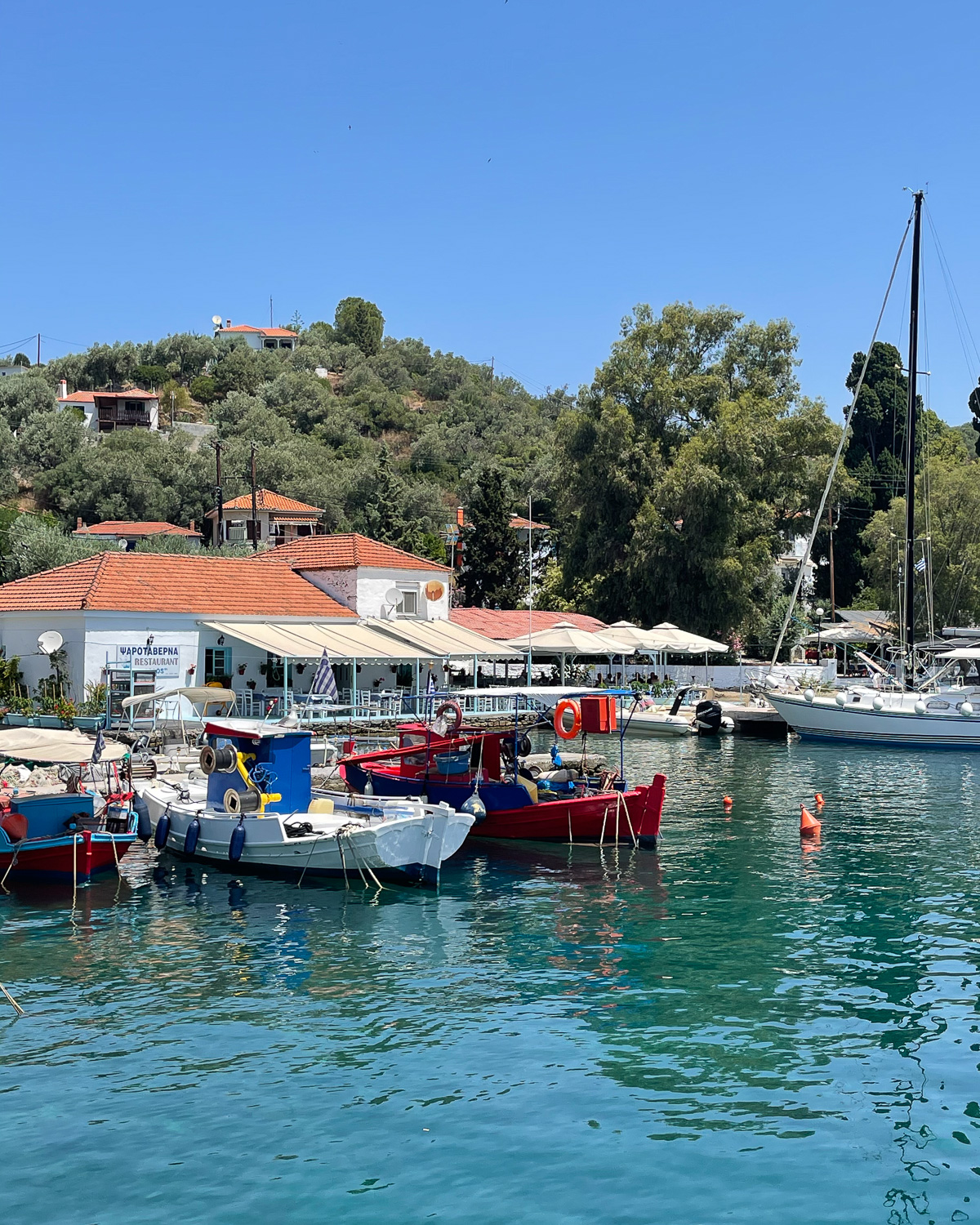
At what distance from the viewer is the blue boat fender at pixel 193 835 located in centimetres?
2261

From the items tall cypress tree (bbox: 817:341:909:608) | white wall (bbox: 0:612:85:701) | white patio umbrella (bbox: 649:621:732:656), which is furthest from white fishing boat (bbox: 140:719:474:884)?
tall cypress tree (bbox: 817:341:909:608)

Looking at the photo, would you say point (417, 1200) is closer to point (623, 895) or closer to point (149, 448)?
point (623, 895)

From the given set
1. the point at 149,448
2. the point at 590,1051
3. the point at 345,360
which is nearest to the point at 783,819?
the point at 590,1051

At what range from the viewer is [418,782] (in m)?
26.2

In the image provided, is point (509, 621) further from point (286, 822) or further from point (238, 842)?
point (238, 842)

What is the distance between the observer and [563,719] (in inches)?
984

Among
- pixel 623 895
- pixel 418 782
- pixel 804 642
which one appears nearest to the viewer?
pixel 623 895

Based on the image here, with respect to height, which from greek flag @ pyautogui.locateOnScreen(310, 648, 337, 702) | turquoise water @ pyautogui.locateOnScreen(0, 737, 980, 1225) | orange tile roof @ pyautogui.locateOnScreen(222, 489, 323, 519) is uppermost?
orange tile roof @ pyautogui.locateOnScreen(222, 489, 323, 519)

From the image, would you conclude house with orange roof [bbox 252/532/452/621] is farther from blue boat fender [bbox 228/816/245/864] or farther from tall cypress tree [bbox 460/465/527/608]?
blue boat fender [bbox 228/816/245/864]

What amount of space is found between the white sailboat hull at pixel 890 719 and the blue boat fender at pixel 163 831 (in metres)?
30.2

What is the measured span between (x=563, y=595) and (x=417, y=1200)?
61.3 m

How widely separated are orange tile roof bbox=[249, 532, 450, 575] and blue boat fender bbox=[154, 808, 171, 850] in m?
24.5

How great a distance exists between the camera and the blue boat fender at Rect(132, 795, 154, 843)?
975 inches

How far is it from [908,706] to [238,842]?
32.1 m
